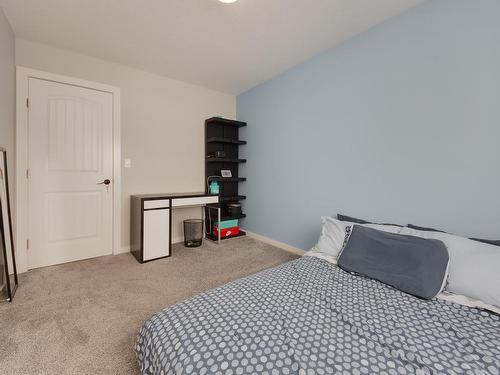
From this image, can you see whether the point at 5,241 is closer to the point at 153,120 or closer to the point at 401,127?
the point at 153,120

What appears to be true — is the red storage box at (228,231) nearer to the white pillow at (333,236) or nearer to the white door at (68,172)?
the white door at (68,172)

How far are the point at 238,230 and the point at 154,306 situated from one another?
6.85ft

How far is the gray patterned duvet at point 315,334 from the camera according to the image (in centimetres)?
86

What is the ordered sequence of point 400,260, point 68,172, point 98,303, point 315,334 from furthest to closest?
point 68,172
point 98,303
point 400,260
point 315,334

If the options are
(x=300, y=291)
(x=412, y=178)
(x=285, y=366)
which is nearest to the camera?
(x=285, y=366)

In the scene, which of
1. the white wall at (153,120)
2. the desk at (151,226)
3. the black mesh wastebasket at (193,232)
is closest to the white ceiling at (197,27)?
the white wall at (153,120)

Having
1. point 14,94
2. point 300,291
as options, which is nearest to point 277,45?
point 300,291

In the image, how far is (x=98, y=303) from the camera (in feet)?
6.21

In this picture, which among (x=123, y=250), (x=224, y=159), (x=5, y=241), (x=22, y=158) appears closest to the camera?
(x=5, y=241)

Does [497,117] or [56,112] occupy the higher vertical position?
[56,112]

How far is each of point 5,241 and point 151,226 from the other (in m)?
1.23

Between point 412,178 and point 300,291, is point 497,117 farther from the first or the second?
point 300,291

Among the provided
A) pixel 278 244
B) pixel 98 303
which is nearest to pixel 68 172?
pixel 98 303

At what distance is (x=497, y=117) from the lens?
1606 millimetres
